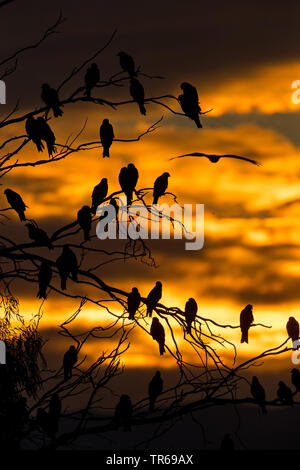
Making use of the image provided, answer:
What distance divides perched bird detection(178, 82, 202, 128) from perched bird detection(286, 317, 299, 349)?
1.69 meters

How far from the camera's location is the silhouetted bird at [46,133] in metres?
6.05

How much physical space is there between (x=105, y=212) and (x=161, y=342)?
3.50 feet

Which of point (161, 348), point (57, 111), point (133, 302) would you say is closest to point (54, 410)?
point (161, 348)

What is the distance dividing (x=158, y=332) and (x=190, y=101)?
1799mm

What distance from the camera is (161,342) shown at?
6.32 m

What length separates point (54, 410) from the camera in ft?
20.4

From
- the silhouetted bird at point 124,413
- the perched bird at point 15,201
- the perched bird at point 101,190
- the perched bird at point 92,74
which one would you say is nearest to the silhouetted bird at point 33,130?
the perched bird at point 92,74

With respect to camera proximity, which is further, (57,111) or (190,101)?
(190,101)

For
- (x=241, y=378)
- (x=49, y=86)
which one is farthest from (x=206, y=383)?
(x=49, y=86)

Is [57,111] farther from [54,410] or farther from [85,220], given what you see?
[54,410]

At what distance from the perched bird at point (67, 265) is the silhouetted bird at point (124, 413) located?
0.93 metres

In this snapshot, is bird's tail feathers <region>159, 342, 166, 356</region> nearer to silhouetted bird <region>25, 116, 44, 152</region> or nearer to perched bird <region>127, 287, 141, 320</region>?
perched bird <region>127, 287, 141, 320</region>
